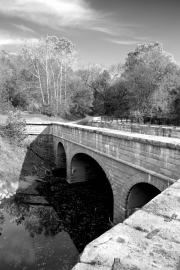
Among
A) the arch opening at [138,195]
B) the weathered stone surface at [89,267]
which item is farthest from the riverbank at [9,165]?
the weathered stone surface at [89,267]

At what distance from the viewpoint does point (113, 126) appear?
19.3 metres

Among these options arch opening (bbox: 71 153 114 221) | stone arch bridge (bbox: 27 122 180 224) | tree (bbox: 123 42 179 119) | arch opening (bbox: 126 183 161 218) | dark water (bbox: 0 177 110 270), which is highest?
tree (bbox: 123 42 179 119)

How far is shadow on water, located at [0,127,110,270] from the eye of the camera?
7688 mm

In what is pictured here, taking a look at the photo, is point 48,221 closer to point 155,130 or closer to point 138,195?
point 138,195

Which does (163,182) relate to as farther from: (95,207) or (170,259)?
(95,207)

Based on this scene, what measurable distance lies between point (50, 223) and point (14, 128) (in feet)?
36.0

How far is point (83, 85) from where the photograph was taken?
3700 centimetres

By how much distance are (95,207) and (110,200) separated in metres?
1.34

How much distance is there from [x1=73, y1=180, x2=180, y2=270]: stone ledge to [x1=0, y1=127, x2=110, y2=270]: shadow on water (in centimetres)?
652

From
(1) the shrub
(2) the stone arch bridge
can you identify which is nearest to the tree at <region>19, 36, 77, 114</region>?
(1) the shrub

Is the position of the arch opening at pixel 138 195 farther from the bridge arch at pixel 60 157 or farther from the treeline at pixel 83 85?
the treeline at pixel 83 85

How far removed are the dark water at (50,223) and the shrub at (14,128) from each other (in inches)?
237

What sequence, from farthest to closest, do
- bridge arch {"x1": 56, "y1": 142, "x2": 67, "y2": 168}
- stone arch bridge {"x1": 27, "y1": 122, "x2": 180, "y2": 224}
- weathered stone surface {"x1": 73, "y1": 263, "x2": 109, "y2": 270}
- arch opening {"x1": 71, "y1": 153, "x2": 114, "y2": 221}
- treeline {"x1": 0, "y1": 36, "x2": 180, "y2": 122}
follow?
treeline {"x1": 0, "y1": 36, "x2": 180, "y2": 122} → bridge arch {"x1": 56, "y1": 142, "x2": 67, "y2": 168} → arch opening {"x1": 71, "y1": 153, "x2": 114, "y2": 221} → stone arch bridge {"x1": 27, "y1": 122, "x2": 180, "y2": 224} → weathered stone surface {"x1": 73, "y1": 263, "x2": 109, "y2": 270}

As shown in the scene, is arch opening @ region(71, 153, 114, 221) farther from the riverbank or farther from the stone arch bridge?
the riverbank
